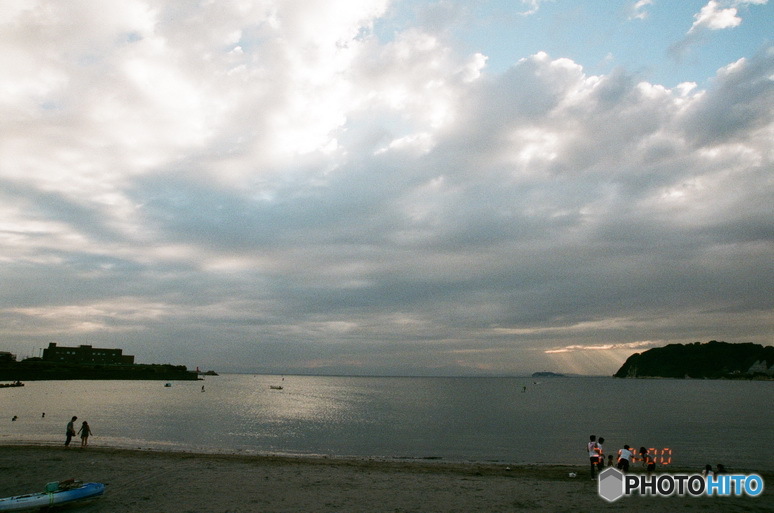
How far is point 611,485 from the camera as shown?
2397 centimetres

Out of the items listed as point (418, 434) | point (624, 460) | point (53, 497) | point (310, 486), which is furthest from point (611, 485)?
point (418, 434)

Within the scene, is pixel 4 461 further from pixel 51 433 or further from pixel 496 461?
pixel 496 461

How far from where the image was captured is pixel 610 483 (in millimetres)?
24312

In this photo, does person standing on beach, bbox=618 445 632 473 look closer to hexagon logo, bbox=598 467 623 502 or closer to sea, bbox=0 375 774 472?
hexagon logo, bbox=598 467 623 502

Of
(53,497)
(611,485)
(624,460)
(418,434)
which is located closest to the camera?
(53,497)

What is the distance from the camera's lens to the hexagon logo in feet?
72.0

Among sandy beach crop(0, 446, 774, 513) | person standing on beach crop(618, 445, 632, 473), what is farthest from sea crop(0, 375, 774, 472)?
person standing on beach crop(618, 445, 632, 473)

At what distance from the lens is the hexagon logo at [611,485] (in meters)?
21.9

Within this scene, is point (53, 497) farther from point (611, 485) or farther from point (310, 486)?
point (611, 485)

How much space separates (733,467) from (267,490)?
3490 centimetres

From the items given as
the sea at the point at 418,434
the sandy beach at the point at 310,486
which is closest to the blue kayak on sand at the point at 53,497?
the sandy beach at the point at 310,486

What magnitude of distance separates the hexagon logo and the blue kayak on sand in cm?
2219

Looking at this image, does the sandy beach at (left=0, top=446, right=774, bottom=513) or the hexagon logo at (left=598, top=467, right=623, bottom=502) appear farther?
the hexagon logo at (left=598, top=467, right=623, bottom=502)

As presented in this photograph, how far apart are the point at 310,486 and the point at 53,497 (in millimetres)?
10600
